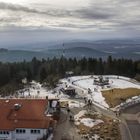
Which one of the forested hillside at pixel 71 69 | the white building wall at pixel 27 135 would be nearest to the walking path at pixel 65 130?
the white building wall at pixel 27 135

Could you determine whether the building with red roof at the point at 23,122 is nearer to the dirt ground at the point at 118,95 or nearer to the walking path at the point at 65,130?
the walking path at the point at 65,130

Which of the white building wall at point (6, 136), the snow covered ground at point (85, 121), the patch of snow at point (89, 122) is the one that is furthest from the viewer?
the snow covered ground at point (85, 121)

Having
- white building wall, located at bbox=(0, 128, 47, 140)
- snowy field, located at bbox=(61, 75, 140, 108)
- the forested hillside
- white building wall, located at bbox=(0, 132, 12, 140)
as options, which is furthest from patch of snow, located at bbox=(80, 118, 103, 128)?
the forested hillside

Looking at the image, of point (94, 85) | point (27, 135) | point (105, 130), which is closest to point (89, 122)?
point (105, 130)

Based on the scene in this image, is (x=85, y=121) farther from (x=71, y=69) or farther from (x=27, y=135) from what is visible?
(x=71, y=69)

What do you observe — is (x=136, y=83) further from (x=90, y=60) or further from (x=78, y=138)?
(x=78, y=138)

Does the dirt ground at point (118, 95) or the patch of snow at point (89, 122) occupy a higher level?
the dirt ground at point (118, 95)
